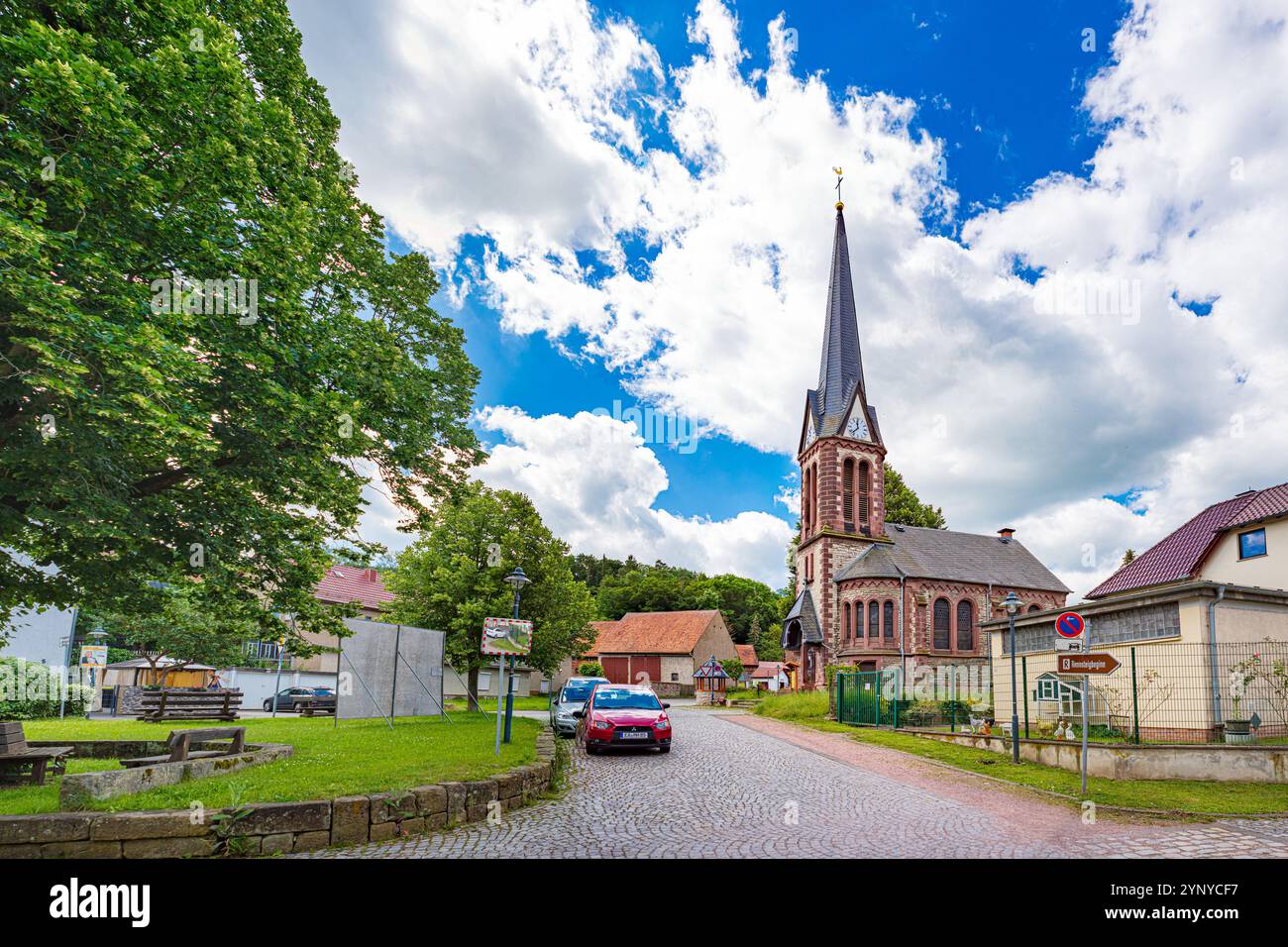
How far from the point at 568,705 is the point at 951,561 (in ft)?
108

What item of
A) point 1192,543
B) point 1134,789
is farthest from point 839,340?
point 1134,789

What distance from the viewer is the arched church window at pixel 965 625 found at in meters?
41.9

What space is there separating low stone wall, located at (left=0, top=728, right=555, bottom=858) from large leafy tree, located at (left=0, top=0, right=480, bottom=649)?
3818mm

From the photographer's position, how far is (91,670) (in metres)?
31.2

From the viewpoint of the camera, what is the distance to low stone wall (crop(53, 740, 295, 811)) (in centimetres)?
655

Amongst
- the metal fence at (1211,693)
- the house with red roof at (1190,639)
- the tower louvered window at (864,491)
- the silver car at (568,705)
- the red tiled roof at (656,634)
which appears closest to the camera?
the metal fence at (1211,693)

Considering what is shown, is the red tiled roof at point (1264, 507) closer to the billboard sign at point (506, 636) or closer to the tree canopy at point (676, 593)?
the billboard sign at point (506, 636)

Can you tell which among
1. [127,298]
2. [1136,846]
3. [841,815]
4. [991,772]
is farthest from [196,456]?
[991,772]

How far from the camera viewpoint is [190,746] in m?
10.1

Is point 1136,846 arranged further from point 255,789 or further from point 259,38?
point 259,38

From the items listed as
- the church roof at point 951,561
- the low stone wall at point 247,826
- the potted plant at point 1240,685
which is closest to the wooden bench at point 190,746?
the low stone wall at point 247,826

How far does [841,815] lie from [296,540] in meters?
9.59

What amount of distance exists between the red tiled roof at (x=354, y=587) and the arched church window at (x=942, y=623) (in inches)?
1377

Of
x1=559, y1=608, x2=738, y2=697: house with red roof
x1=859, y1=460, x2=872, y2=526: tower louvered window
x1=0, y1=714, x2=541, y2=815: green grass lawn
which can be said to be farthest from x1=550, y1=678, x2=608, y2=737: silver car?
x1=559, y1=608, x2=738, y2=697: house with red roof
